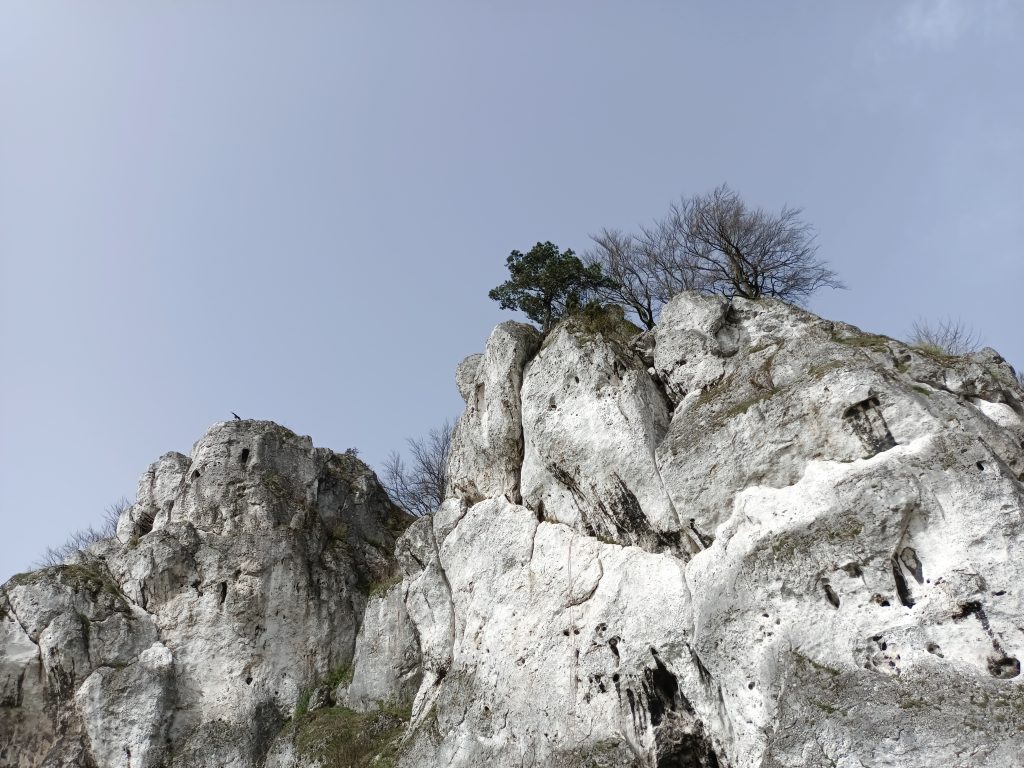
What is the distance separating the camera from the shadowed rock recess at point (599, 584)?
42.1 ft

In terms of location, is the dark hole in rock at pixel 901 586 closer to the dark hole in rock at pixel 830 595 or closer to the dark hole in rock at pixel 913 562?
the dark hole in rock at pixel 913 562

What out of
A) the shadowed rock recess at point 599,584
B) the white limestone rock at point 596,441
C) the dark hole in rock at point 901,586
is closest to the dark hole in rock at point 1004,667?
the shadowed rock recess at point 599,584

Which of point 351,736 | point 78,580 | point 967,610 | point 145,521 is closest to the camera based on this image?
point 967,610

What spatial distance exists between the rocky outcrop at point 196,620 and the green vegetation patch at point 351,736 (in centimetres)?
136

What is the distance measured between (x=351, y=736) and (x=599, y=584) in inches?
298

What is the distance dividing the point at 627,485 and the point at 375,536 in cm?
1235

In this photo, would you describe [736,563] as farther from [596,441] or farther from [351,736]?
[351,736]

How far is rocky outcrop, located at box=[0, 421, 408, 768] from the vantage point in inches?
842

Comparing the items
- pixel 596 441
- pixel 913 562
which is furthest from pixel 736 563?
pixel 596 441

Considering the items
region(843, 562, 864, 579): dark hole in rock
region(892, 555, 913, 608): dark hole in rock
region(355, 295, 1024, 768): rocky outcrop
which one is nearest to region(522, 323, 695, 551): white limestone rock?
region(355, 295, 1024, 768): rocky outcrop

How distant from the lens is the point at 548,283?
86.8 ft

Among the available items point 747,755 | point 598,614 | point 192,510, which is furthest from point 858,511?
point 192,510

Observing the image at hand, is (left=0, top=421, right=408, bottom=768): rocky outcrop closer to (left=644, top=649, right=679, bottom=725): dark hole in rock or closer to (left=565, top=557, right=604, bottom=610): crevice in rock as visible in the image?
(left=565, top=557, right=604, bottom=610): crevice in rock

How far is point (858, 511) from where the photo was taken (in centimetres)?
1408
